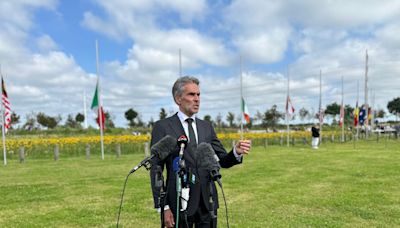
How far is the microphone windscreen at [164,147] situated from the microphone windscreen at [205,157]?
0.21 m

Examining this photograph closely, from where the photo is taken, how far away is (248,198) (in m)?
8.48

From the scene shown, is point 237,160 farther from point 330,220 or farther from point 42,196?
point 42,196

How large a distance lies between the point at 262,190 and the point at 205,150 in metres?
7.04

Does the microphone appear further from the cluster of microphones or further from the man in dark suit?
the man in dark suit

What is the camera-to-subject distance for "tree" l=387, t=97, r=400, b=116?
7744cm

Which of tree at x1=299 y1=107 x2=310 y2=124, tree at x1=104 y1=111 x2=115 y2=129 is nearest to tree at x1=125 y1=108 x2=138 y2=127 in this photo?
tree at x1=104 y1=111 x2=115 y2=129

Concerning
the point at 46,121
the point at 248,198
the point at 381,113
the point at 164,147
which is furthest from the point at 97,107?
the point at 381,113

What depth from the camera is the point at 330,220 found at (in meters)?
6.54

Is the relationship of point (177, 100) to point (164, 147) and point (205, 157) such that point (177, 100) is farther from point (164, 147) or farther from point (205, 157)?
point (205, 157)

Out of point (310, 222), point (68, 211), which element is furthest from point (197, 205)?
point (68, 211)

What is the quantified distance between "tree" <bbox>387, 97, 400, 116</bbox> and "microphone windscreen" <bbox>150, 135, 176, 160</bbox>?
85.9 meters

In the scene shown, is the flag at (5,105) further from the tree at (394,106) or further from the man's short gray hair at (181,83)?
the tree at (394,106)

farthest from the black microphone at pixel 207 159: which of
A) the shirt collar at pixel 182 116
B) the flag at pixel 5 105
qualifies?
the flag at pixel 5 105

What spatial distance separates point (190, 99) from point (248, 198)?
6033 mm
